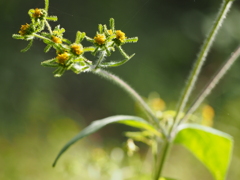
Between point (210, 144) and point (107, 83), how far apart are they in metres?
2.43

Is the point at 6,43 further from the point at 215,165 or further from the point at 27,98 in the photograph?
the point at 215,165

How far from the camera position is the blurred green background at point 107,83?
2236 millimetres

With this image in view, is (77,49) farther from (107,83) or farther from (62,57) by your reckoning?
(107,83)

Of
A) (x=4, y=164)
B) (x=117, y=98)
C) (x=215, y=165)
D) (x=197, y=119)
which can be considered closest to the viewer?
(x=215, y=165)

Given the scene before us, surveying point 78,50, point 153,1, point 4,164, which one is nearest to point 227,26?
point 153,1

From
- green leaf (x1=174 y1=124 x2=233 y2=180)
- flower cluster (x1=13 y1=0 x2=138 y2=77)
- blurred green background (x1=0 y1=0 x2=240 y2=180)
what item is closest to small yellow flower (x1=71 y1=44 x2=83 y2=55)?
flower cluster (x1=13 y1=0 x2=138 y2=77)

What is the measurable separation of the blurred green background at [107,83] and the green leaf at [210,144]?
1.23 metres

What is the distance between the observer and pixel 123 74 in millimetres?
2951

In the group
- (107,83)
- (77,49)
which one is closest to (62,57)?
(77,49)

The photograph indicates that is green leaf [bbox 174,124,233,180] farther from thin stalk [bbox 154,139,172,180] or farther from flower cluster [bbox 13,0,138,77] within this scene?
flower cluster [bbox 13,0,138,77]

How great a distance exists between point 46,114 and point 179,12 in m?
1.55

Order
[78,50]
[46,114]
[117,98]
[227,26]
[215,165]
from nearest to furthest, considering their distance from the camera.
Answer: [78,50], [215,165], [46,114], [227,26], [117,98]

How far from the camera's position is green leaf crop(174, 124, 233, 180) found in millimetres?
822

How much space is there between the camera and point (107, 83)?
10.7 feet
